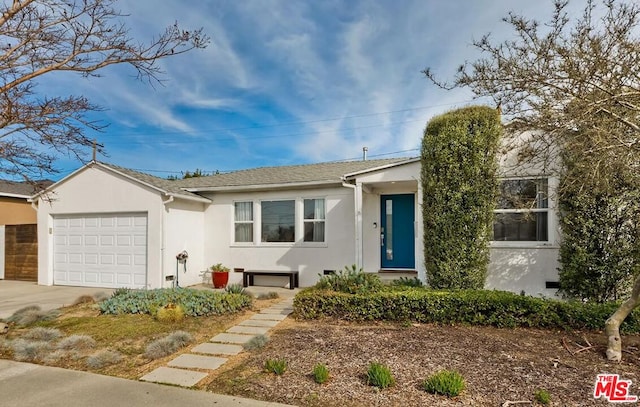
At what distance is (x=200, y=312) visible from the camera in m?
6.96

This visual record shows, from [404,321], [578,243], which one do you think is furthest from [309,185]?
[578,243]

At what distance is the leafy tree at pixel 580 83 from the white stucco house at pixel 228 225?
342 centimetres

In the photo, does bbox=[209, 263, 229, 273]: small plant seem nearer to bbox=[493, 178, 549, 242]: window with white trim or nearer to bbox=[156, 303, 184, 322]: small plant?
bbox=[156, 303, 184, 322]: small plant

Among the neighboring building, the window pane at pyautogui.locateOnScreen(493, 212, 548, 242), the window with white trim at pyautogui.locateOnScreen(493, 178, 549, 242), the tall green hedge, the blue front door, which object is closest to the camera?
the tall green hedge

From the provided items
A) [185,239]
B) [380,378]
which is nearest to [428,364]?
[380,378]

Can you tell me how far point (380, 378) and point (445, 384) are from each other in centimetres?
64

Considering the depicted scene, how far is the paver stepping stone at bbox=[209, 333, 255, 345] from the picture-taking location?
556 cm

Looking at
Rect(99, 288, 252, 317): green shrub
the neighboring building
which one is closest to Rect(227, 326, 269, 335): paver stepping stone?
Rect(99, 288, 252, 317): green shrub

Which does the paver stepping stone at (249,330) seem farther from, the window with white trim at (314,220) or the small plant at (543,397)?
the window with white trim at (314,220)

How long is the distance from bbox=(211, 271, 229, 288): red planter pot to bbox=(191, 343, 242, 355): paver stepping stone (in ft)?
18.0

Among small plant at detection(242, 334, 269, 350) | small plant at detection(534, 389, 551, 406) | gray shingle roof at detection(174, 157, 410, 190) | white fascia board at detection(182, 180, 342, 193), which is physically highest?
gray shingle roof at detection(174, 157, 410, 190)

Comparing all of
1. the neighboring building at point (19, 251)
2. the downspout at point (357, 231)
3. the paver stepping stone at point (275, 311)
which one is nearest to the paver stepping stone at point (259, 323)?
the paver stepping stone at point (275, 311)

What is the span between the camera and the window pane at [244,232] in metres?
11.6

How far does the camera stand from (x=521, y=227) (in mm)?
8242
